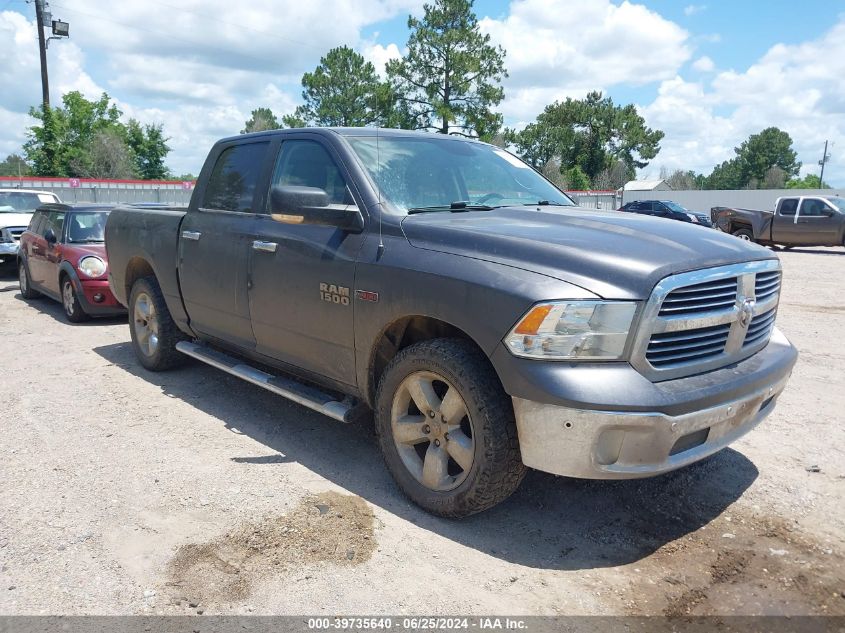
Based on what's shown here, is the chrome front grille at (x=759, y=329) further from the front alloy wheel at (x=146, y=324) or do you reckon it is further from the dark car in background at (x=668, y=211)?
the dark car in background at (x=668, y=211)

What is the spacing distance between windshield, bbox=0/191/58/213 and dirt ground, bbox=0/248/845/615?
11.0m

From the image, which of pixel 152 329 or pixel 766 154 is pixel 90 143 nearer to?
pixel 152 329

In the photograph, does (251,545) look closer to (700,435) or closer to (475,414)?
(475,414)

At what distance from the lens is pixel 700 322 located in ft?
9.89

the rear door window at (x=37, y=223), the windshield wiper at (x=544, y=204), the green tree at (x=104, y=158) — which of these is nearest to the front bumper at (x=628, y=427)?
the windshield wiper at (x=544, y=204)

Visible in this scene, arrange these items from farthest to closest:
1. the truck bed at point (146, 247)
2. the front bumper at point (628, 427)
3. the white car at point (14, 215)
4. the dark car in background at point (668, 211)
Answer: the dark car in background at point (668, 211), the white car at point (14, 215), the truck bed at point (146, 247), the front bumper at point (628, 427)

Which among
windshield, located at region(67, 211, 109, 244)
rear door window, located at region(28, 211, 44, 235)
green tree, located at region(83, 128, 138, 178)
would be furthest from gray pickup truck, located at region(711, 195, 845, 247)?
green tree, located at region(83, 128, 138, 178)

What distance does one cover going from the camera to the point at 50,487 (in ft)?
12.5

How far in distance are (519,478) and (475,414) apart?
0.41m

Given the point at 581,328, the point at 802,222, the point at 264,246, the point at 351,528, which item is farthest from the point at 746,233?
the point at 351,528

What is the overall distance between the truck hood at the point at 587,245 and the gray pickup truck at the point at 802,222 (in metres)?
17.7

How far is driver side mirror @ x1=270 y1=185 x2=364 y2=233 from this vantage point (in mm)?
3715

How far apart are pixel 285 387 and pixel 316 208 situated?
4.05ft

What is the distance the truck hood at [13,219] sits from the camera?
13.4 m
